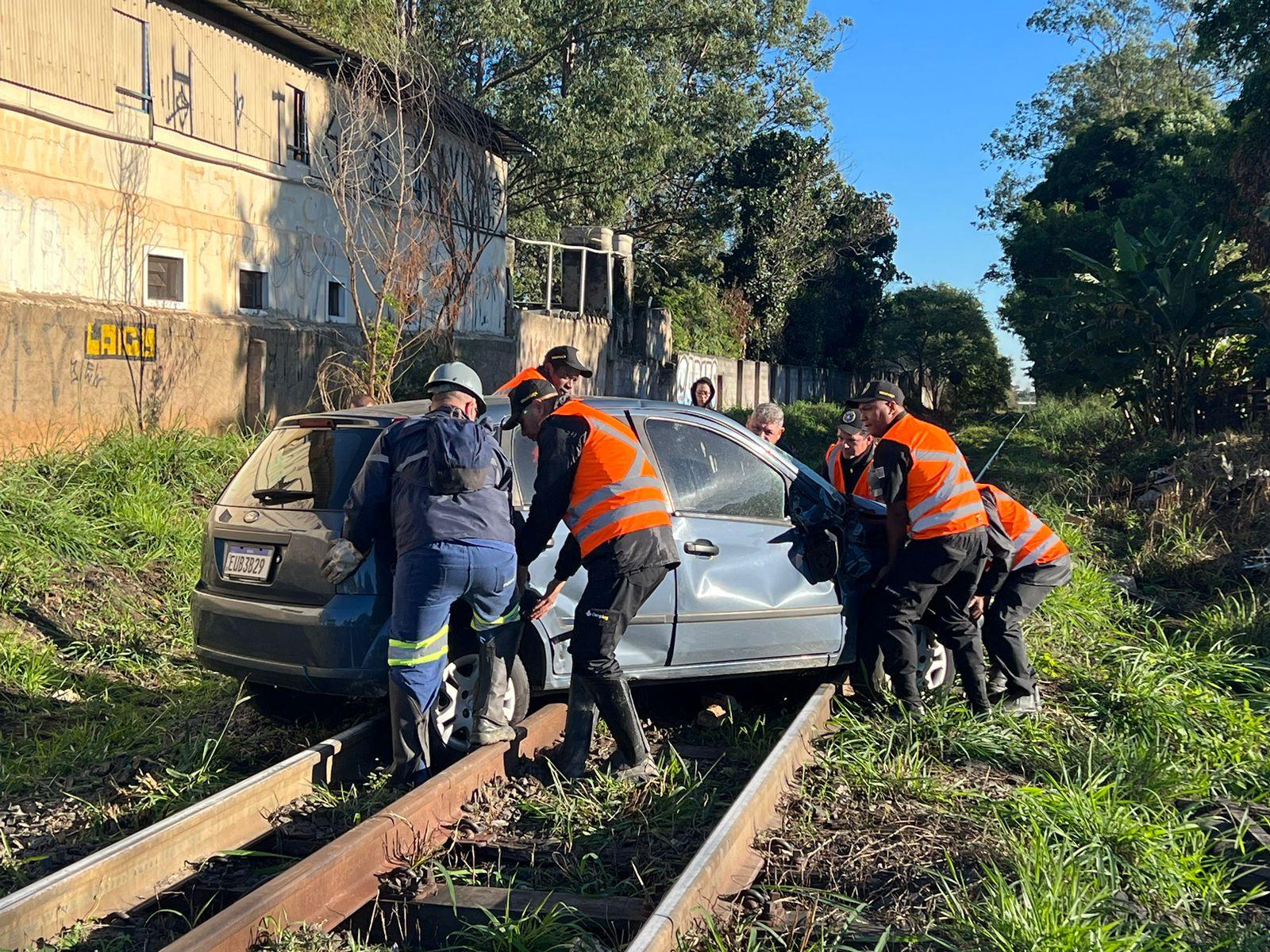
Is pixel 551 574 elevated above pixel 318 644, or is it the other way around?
pixel 551 574

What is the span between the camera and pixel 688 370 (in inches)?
973

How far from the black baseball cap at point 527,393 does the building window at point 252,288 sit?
1035 centimetres

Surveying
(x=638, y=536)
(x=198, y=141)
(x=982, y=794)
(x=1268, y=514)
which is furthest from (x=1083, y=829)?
(x=198, y=141)

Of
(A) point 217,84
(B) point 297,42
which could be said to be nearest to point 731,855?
(A) point 217,84

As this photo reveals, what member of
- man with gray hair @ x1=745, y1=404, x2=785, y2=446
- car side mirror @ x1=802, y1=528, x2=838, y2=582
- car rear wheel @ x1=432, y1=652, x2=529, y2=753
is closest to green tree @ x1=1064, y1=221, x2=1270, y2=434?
man with gray hair @ x1=745, y1=404, x2=785, y2=446

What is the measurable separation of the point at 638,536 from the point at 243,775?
2.03m

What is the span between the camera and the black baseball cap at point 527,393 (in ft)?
16.1

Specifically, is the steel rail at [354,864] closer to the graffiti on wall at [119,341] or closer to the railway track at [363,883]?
the railway track at [363,883]

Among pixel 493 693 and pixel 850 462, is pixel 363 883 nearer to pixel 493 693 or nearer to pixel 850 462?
pixel 493 693

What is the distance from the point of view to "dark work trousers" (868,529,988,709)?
5582 millimetres

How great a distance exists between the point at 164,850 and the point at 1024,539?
444cm

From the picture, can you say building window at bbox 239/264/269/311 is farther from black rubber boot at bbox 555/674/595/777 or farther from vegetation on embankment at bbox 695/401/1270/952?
black rubber boot at bbox 555/674/595/777

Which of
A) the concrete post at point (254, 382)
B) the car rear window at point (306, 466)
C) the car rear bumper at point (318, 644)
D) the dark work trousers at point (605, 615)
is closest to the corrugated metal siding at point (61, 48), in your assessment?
the concrete post at point (254, 382)

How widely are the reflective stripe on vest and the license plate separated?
77cm
